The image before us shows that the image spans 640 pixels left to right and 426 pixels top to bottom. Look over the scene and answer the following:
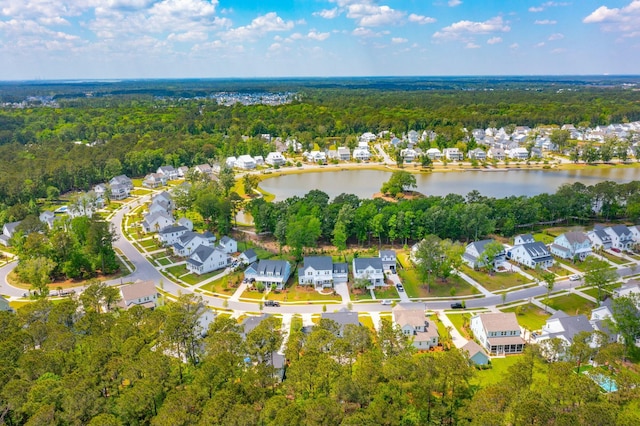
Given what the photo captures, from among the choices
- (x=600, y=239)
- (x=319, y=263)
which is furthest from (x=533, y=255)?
(x=319, y=263)

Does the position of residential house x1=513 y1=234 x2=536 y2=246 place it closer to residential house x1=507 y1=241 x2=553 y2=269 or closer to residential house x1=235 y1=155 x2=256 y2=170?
residential house x1=507 y1=241 x2=553 y2=269

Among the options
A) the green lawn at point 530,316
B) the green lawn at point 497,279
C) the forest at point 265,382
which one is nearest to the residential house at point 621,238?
the green lawn at point 497,279

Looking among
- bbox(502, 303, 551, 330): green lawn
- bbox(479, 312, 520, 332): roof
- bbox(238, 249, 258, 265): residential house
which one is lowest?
bbox(502, 303, 551, 330): green lawn

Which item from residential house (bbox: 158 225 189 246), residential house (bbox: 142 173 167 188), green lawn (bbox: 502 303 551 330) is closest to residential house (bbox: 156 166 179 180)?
residential house (bbox: 142 173 167 188)

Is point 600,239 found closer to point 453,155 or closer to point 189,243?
point 189,243

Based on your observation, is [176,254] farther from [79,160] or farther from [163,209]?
[79,160]
